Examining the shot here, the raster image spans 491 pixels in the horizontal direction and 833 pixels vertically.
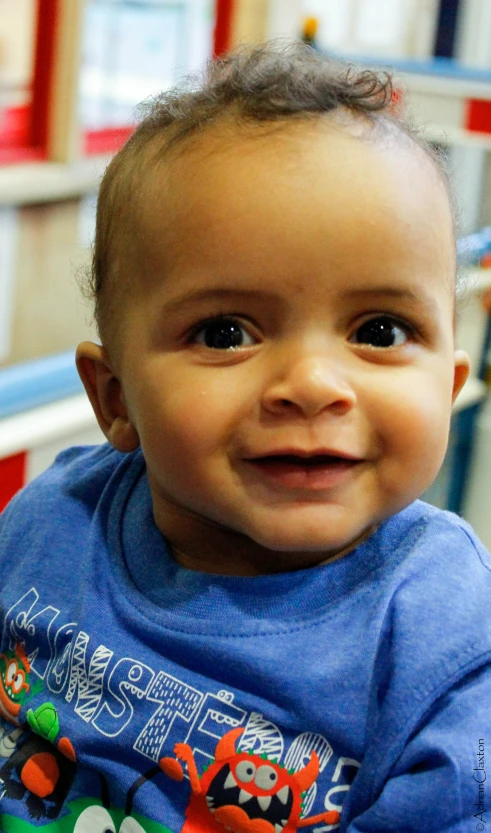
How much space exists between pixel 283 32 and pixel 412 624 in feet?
10.8

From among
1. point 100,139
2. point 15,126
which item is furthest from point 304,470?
point 100,139

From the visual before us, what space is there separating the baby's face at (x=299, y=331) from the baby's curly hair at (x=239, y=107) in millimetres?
21

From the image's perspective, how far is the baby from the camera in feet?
2.09

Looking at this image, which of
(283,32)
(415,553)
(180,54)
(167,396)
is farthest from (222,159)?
(180,54)

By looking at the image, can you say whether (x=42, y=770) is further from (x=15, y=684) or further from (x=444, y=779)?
(x=444, y=779)

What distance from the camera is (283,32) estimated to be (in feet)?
11.9


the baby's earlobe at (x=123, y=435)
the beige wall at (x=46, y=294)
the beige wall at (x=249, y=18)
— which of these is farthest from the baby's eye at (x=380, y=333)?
the beige wall at (x=249, y=18)

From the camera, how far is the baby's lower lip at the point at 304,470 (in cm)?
65

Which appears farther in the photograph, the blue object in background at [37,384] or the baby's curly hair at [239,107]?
the blue object in background at [37,384]

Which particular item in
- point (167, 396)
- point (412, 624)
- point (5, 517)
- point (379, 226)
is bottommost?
point (5, 517)

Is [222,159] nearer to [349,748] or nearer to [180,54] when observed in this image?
[349,748]

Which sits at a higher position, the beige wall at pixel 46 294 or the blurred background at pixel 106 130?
the blurred background at pixel 106 130

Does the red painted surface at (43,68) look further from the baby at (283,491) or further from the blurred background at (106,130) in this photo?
the baby at (283,491)

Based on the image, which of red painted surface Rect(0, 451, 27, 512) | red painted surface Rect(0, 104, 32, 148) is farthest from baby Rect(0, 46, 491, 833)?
red painted surface Rect(0, 104, 32, 148)
